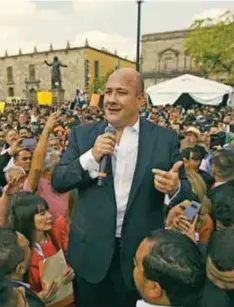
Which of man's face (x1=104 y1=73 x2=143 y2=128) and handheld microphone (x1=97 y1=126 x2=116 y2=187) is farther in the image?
man's face (x1=104 y1=73 x2=143 y2=128)

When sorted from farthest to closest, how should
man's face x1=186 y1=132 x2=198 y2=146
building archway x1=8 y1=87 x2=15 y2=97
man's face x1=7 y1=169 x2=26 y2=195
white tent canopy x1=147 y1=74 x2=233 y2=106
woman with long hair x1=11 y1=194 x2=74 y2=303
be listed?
building archway x1=8 y1=87 x2=15 y2=97 < white tent canopy x1=147 y1=74 x2=233 y2=106 < man's face x1=186 y1=132 x2=198 y2=146 < man's face x1=7 y1=169 x2=26 y2=195 < woman with long hair x1=11 y1=194 x2=74 y2=303

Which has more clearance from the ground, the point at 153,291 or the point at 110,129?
the point at 110,129

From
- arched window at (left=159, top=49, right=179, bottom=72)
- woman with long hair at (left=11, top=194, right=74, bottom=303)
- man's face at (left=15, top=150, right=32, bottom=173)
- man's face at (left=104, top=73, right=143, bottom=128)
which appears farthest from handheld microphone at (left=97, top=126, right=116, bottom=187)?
arched window at (left=159, top=49, right=179, bottom=72)

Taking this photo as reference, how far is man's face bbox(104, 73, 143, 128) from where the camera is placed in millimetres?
2293

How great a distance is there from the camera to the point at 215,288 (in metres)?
1.94

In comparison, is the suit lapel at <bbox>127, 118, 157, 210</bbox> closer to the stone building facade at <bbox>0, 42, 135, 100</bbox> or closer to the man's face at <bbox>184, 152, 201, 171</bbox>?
the man's face at <bbox>184, 152, 201, 171</bbox>

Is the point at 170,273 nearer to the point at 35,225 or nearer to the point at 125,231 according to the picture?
the point at 125,231

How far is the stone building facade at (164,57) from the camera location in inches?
2047

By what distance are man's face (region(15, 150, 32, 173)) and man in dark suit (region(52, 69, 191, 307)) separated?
71.0 inches

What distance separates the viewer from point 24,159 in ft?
13.6

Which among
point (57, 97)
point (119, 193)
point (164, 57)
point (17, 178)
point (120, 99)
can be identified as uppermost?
point (164, 57)

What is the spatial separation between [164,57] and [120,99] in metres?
52.6

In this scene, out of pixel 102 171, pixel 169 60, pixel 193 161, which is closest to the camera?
pixel 102 171

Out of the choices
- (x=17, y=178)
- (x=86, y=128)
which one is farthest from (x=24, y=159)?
(x=86, y=128)
